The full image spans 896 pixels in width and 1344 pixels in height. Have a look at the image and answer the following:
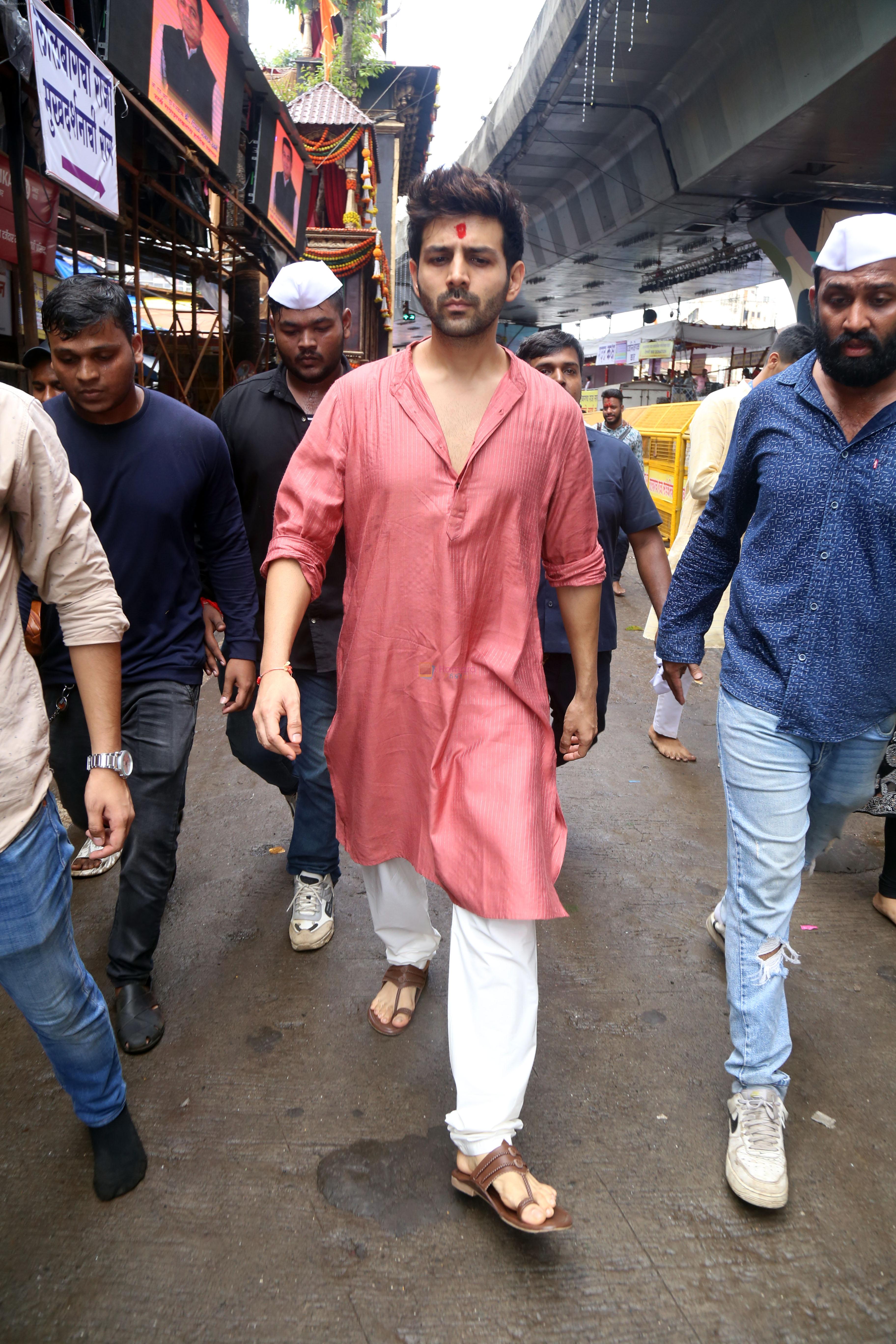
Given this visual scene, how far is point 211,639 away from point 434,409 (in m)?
1.20

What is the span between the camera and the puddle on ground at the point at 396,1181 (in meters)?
1.99

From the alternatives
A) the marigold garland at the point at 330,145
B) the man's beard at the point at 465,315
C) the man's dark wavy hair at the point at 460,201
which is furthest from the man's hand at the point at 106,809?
the marigold garland at the point at 330,145

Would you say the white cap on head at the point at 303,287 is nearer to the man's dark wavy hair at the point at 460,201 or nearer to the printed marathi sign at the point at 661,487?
the man's dark wavy hair at the point at 460,201

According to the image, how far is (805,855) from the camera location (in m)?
2.41

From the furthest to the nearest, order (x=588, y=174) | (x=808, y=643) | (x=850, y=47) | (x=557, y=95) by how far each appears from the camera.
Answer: (x=588, y=174)
(x=557, y=95)
(x=850, y=47)
(x=808, y=643)

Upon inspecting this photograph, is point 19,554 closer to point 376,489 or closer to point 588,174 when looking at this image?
point 376,489

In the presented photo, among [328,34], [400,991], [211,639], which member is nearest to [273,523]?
[211,639]

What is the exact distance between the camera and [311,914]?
3.11 metres

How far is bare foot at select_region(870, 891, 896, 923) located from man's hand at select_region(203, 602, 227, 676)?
263 cm

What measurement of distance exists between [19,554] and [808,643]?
1773 mm

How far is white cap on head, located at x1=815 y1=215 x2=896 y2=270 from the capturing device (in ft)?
6.57

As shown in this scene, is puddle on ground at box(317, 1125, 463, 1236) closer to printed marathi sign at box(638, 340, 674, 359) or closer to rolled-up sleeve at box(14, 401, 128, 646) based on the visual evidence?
rolled-up sleeve at box(14, 401, 128, 646)

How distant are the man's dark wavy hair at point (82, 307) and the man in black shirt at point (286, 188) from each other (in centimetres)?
906

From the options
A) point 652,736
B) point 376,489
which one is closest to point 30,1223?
point 376,489
